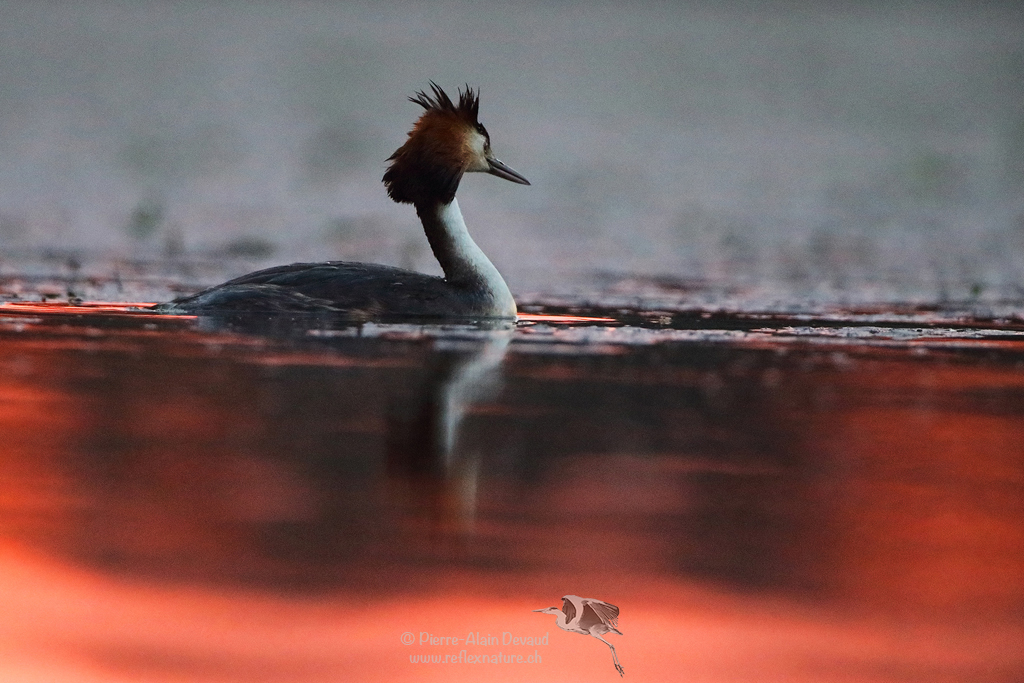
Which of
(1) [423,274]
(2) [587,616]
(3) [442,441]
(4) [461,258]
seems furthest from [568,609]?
(4) [461,258]

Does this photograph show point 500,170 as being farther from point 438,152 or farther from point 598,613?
point 598,613

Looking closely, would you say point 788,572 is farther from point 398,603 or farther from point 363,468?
point 363,468

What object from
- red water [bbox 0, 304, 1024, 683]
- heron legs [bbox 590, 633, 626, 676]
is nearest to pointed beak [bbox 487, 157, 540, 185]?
red water [bbox 0, 304, 1024, 683]

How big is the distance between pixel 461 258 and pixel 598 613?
759cm

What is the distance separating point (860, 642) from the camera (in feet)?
11.7

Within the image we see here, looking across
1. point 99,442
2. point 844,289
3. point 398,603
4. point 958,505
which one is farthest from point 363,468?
point 844,289

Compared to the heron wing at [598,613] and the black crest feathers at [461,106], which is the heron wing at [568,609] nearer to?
the heron wing at [598,613]

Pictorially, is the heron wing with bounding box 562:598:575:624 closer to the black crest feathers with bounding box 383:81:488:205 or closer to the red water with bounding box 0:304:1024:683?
the red water with bounding box 0:304:1024:683

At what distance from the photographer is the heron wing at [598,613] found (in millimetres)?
3633

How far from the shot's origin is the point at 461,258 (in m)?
11.1

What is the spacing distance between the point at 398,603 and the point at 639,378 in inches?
162

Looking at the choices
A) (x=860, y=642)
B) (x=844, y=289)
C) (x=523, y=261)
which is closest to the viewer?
(x=860, y=642)

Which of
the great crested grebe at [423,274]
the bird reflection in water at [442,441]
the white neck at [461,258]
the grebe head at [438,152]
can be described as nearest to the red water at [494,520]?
the bird reflection in water at [442,441]

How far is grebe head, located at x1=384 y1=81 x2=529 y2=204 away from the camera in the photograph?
11.3m
